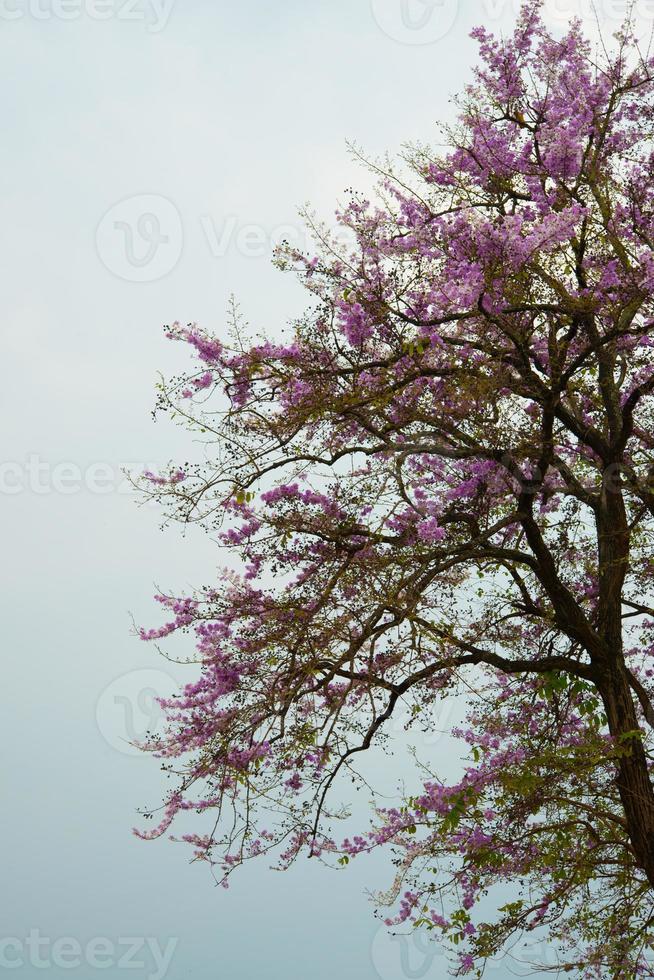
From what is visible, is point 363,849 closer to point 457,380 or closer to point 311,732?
point 311,732

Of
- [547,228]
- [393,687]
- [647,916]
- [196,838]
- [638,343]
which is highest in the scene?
[638,343]

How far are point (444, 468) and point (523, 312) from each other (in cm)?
165

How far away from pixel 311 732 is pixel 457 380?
2.92m

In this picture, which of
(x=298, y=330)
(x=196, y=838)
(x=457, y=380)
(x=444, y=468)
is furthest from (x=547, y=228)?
(x=196, y=838)

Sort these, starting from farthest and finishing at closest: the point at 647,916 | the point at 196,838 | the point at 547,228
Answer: the point at 647,916 < the point at 196,838 < the point at 547,228

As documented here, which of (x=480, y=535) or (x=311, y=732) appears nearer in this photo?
(x=311, y=732)

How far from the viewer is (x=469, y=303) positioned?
7.56m

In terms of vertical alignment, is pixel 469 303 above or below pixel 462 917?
above

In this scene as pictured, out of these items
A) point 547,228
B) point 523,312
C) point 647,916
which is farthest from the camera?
point 647,916

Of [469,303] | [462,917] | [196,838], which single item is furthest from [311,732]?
[469,303]

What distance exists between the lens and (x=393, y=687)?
26.1 ft

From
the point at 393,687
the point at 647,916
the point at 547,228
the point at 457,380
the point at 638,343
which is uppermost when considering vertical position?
the point at 638,343

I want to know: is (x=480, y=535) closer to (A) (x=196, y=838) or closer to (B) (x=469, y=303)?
(B) (x=469, y=303)

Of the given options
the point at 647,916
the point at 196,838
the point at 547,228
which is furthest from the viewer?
the point at 647,916
